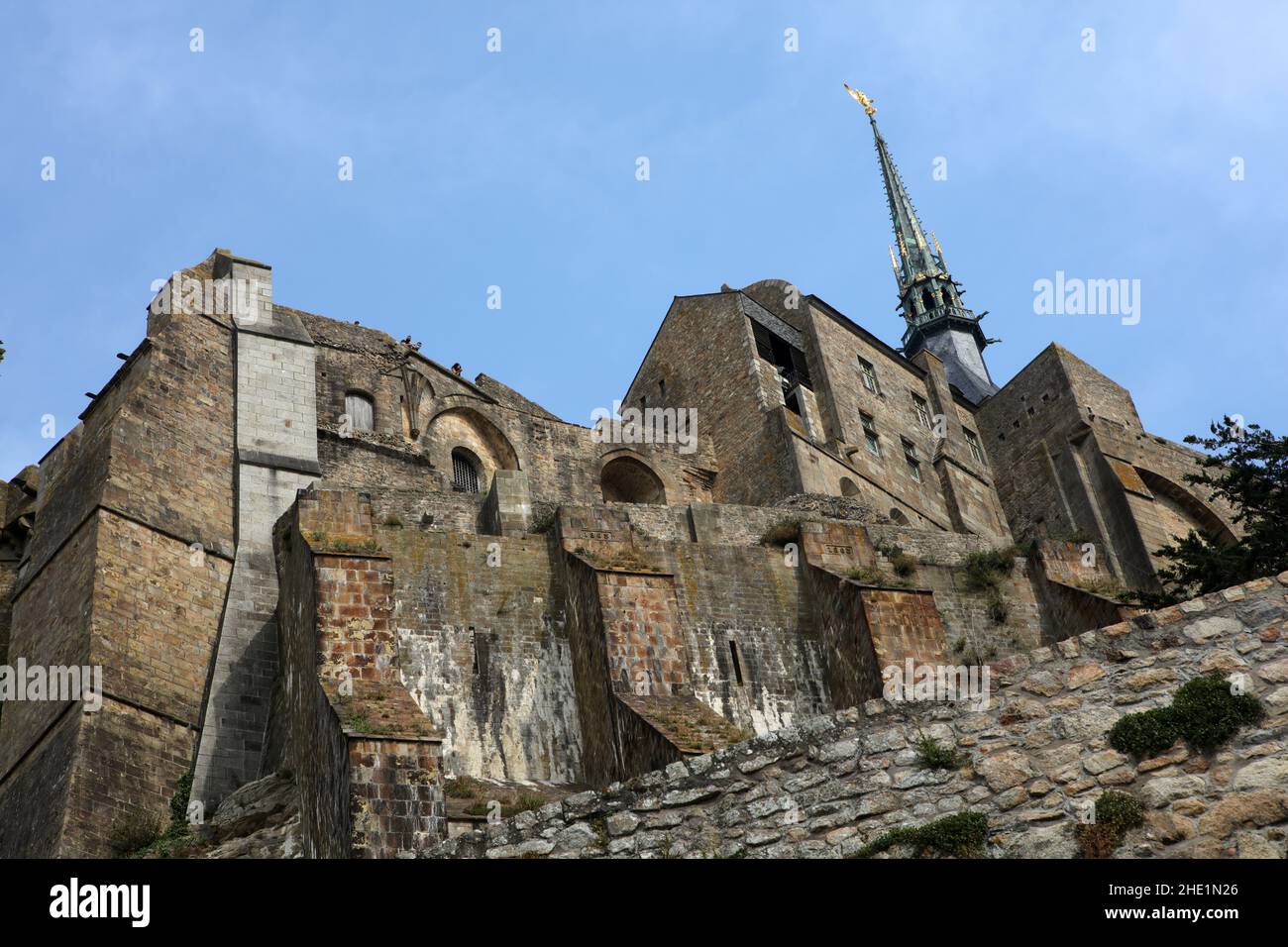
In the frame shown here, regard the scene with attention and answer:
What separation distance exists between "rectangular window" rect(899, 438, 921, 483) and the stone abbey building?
5654 millimetres

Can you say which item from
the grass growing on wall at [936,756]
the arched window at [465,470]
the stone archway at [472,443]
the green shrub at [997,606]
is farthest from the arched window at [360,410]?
the grass growing on wall at [936,756]

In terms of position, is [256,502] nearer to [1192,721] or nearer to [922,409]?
[1192,721]

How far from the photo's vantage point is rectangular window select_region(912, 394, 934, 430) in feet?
140

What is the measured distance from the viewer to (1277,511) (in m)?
21.9

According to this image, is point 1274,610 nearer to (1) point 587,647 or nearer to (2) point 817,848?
(2) point 817,848

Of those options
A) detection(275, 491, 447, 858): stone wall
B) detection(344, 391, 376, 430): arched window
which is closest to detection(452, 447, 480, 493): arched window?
detection(344, 391, 376, 430): arched window

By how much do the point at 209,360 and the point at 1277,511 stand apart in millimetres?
18291

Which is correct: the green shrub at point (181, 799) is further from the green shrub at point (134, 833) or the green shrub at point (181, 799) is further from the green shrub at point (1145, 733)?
the green shrub at point (1145, 733)

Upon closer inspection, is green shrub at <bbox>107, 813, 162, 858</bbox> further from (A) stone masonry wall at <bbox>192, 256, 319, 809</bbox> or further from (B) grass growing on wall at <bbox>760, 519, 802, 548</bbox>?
(B) grass growing on wall at <bbox>760, 519, 802, 548</bbox>

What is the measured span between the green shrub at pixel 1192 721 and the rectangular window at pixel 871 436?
28.9 m

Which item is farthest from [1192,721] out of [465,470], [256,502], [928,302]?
[928,302]

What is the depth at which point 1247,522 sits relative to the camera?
77.2 ft

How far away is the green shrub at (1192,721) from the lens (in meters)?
9.70
